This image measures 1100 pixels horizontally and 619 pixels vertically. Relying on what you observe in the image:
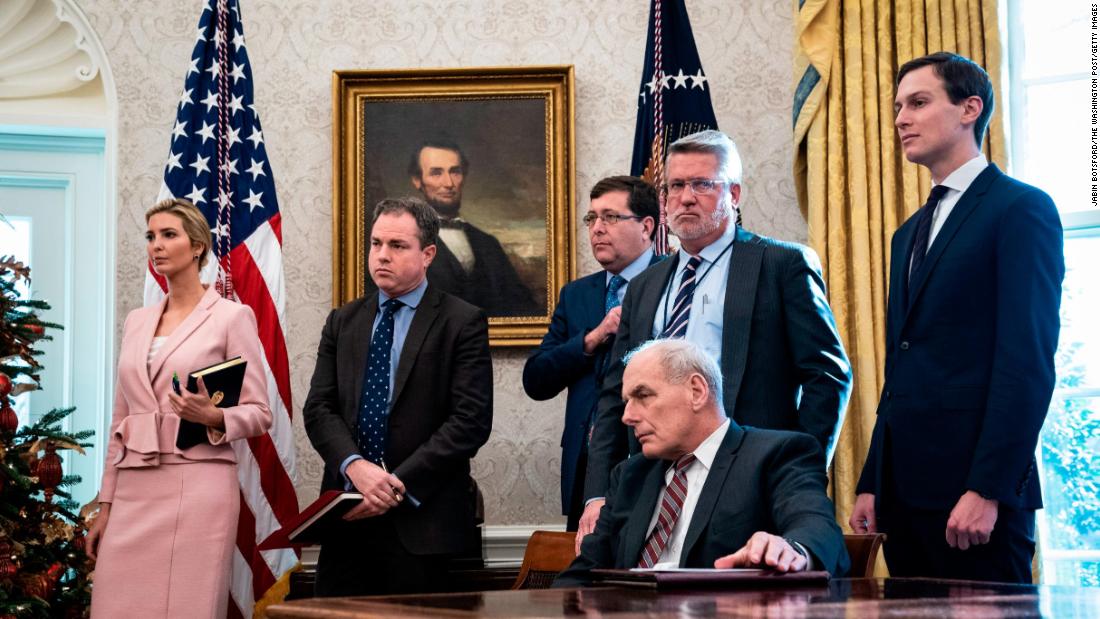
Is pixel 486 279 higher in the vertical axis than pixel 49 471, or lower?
higher

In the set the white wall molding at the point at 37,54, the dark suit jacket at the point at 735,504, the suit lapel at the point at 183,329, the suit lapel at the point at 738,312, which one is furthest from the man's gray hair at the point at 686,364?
the white wall molding at the point at 37,54

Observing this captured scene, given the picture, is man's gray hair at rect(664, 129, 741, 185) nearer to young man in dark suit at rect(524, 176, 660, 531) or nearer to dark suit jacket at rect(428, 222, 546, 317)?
young man in dark suit at rect(524, 176, 660, 531)

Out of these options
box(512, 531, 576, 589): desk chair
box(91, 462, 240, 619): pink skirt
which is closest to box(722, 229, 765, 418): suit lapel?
box(512, 531, 576, 589): desk chair

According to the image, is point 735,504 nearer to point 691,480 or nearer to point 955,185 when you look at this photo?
point 691,480

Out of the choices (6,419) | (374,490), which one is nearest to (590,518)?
(374,490)

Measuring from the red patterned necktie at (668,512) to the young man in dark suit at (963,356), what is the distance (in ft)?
1.87

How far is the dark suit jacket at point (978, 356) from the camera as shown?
8.86ft

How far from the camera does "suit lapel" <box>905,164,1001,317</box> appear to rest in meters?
2.94

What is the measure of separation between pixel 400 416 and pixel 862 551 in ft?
5.48

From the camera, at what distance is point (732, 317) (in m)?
3.16

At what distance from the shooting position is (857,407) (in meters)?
4.81

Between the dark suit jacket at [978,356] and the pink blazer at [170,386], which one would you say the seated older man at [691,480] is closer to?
the dark suit jacket at [978,356]

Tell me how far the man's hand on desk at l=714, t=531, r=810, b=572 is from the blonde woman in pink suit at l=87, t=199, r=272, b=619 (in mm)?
2194

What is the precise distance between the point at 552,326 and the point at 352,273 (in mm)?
1266
